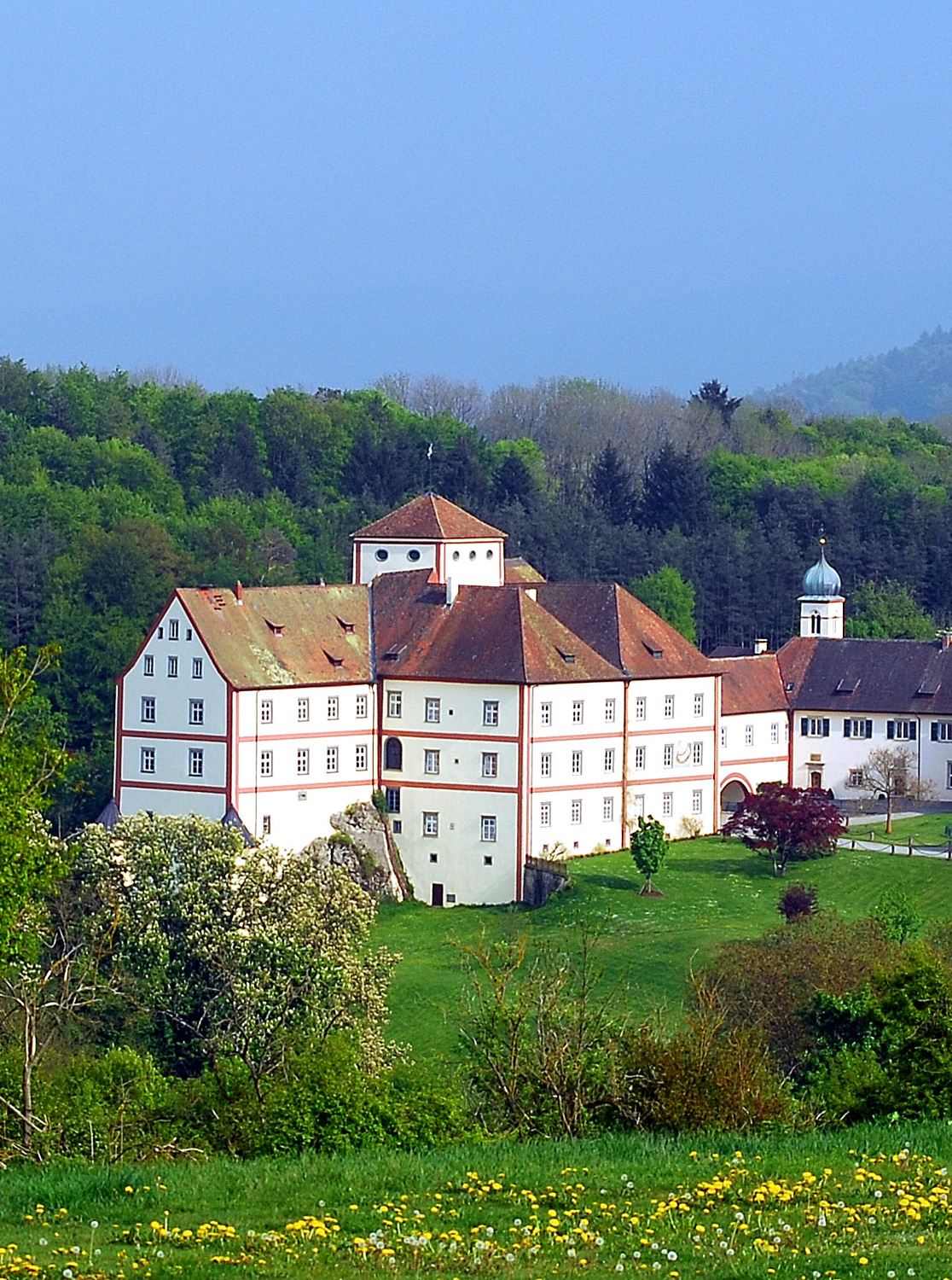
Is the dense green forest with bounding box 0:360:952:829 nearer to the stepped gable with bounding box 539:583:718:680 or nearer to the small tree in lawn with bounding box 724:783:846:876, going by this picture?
the stepped gable with bounding box 539:583:718:680

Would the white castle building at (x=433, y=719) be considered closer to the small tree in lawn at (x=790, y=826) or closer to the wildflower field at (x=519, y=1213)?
the small tree in lawn at (x=790, y=826)

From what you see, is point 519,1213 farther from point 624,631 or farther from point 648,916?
point 624,631

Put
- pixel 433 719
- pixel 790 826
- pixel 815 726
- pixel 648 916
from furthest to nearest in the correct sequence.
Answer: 1. pixel 815 726
2. pixel 433 719
3. pixel 790 826
4. pixel 648 916

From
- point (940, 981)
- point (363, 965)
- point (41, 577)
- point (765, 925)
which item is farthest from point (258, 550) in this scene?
point (940, 981)

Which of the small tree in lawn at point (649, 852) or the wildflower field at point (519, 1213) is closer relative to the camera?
the wildflower field at point (519, 1213)

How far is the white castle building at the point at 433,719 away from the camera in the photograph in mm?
64562

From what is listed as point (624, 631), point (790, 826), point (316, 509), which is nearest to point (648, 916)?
point (790, 826)

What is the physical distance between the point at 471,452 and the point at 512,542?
44.5 ft

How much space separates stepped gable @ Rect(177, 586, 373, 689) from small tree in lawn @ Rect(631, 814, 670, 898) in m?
9.71

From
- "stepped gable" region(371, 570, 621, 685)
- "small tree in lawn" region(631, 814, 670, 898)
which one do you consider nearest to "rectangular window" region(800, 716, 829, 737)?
"stepped gable" region(371, 570, 621, 685)

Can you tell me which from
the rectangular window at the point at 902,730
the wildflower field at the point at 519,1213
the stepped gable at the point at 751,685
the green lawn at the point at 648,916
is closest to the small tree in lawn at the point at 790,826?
the green lawn at the point at 648,916

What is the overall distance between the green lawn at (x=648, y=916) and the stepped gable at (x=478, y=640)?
4.75m

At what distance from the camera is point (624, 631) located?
68500mm

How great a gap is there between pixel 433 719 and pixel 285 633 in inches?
164
